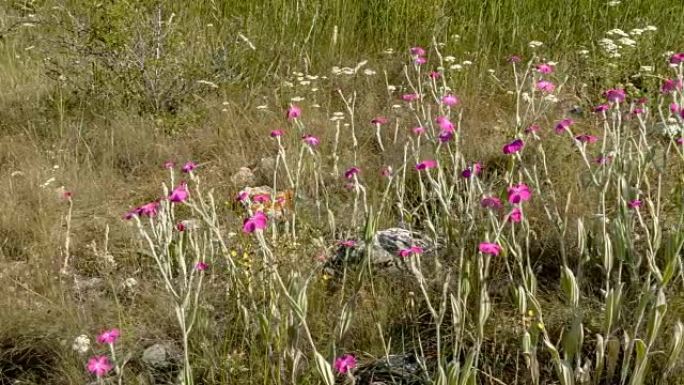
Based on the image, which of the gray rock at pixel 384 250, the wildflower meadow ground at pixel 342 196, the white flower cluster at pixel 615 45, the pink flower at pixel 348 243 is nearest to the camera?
the wildflower meadow ground at pixel 342 196

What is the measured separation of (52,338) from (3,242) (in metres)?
0.80

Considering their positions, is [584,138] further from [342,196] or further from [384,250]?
[342,196]

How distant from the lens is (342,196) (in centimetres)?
331

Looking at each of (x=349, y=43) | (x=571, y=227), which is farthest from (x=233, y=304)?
(x=349, y=43)

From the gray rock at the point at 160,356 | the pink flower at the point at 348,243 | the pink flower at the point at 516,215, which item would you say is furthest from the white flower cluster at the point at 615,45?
the gray rock at the point at 160,356

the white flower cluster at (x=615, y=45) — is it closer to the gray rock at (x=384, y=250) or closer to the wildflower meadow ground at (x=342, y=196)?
the wildflower meadow ground at (x=342, y=196)

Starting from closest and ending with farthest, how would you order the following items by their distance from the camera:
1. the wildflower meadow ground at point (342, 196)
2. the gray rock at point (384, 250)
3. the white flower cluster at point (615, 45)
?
the wildflower meadow ground at point (342, 196)
the gray rock at point (384, 250)
the white flower cluster at point (615, 45)

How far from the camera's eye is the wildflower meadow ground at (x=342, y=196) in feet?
6.50

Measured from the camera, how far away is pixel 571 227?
108 inches

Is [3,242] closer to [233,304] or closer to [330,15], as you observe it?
[233,304]

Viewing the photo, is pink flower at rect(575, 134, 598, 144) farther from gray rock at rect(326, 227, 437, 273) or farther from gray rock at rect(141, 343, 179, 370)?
gray rock at rect(141, 343, 179, 370)

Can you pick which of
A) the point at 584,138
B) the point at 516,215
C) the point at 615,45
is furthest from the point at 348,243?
the point at 615,45

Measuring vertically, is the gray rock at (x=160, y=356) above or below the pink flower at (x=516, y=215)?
below

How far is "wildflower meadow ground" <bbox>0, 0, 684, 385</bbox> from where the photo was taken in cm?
198
